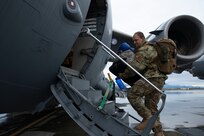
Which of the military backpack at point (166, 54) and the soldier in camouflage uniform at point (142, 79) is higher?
the military backpack at point (166, 54)

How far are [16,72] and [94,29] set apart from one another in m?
2.62

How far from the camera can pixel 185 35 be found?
319 inches

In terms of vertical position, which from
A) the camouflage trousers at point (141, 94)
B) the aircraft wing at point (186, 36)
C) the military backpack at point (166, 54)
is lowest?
the camouflage trousers at point (141, 94)

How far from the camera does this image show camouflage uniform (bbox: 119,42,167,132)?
13.7 ft

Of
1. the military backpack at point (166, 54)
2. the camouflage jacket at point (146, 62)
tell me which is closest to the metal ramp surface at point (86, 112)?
the camouflage jacket at point (146, 62)

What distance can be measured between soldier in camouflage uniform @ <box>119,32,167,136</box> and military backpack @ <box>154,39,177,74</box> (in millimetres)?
100

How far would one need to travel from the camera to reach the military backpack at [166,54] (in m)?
4.09

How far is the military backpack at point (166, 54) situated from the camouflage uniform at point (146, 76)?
100mm

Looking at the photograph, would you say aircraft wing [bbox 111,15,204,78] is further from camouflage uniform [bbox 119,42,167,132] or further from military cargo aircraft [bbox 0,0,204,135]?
military cargo aircraft [bbox 0,0,204,135]

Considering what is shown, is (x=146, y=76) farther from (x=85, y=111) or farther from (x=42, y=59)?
(x=42, y=59)

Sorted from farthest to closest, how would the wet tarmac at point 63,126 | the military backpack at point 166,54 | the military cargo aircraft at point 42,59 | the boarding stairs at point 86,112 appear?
1. the wet tarmac at point 63,126
2. the military backpack at point 166,54
3. the boarding stairs at point 86,112
4. the military cargo aircraft at point 42,59

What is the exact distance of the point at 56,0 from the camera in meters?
3.59

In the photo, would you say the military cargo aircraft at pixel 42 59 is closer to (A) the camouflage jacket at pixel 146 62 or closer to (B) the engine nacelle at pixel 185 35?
(A) the camouflage jacket at pixel 146 62

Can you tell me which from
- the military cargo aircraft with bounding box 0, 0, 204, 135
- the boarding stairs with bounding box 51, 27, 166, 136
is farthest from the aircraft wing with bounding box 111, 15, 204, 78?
the boarding stairs with bounding box 51, 27, 166, 136
